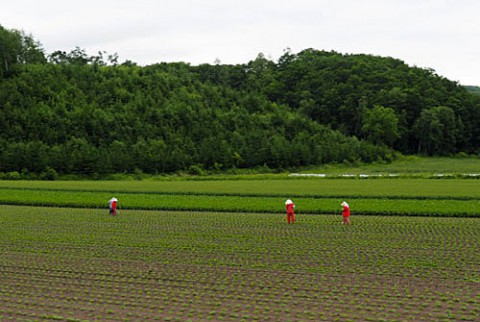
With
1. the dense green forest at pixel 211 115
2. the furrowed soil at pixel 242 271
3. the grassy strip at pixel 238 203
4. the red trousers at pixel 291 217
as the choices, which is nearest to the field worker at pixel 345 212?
the furrowed soil at pixel 242 271

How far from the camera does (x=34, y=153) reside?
239 ft

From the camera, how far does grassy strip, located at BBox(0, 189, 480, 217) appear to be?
32.2 m

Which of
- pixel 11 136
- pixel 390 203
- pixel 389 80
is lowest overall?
pixel 390 203

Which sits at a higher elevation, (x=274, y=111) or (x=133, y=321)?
(x=274, y=111)

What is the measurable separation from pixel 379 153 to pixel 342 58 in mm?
59063

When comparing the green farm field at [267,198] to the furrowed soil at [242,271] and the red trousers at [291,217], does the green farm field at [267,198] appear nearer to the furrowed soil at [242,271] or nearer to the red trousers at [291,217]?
the red trousers at [291,217]

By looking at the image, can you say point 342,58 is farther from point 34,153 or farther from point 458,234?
point 458,234

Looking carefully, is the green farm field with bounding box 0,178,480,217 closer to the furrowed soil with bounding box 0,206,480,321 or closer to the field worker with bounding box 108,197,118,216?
the field worker with bounding box 108,197,118,216

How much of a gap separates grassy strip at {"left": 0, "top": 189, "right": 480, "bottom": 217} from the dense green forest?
29.4 metres

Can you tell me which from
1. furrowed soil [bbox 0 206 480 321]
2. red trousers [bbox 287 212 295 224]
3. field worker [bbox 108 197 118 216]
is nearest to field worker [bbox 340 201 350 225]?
furrowed soil [bbox 0 206 480 321]

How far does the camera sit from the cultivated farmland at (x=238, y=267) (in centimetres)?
1270

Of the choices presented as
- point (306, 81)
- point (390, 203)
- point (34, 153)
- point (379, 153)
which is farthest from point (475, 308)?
point (306, 81)

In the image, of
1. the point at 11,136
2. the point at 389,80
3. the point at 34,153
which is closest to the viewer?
the point at 34,153

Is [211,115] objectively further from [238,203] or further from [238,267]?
[238,267]
